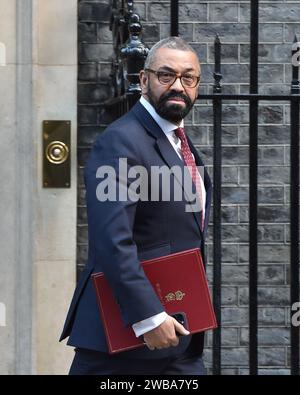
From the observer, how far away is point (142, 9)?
5613 millimetres

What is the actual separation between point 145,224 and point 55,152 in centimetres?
174

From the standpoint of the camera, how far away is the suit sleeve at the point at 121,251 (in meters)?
3.62

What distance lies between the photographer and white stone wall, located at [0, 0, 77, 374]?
17.7ft

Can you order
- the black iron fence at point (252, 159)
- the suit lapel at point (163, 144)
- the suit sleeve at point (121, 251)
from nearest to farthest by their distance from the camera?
1. the suit sleeve at point (121, 251)
2. the suit lapel at point (163, 144)
3. the black iron fence at point (252, 159)

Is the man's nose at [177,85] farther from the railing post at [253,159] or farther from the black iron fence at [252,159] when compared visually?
the railing post at [253,159]

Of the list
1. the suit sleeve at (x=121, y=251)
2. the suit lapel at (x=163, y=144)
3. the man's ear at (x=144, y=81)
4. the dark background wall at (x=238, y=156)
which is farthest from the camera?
the dark background wall at (x=238, y=156)

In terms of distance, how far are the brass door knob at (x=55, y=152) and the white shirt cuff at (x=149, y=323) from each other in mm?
1928

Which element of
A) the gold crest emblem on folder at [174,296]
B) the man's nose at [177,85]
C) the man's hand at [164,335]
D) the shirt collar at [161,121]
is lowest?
the man's hand at [164,335]

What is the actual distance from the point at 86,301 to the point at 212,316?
430 mm

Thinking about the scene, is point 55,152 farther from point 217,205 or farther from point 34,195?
point 217,205

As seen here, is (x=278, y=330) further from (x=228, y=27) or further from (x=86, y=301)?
(x=86, y=301)

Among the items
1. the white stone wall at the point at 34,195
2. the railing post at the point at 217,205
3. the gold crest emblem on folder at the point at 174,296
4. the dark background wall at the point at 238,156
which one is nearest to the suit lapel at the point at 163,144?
the gold crest emblem on folder at the point at 174,296

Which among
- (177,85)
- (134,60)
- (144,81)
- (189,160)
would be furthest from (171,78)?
(134,60)

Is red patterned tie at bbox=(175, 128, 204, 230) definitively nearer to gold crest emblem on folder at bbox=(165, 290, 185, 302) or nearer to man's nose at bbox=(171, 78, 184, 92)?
man's nose at bbox=(171, 78, 184, 92)
